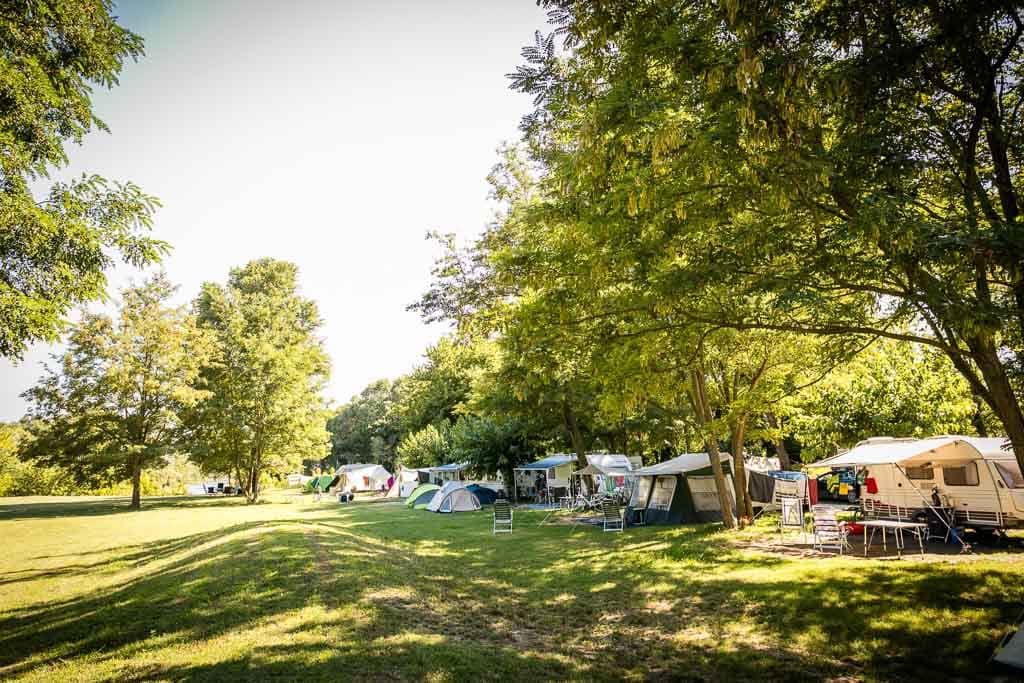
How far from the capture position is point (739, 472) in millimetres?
15477

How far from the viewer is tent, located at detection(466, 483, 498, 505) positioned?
25.6 metres

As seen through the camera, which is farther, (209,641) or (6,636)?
(6,636)

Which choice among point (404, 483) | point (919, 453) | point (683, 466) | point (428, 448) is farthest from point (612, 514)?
point (404, 483)

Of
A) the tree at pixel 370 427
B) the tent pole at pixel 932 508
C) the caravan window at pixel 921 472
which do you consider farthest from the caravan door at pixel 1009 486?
the tree at pixel 370 427

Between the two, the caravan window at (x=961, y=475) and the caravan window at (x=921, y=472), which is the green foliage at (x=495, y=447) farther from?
the caravan window at (x=961, y=475)

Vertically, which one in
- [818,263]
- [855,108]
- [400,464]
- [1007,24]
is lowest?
[400,464]

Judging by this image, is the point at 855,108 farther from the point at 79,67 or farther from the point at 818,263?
the point at 79,67

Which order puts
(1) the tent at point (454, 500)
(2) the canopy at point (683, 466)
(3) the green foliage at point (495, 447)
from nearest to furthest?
(2) the canopy at point (683, 466) < (1) the tent at point (454, 500) < (3) the green foliage at point (495, 447)

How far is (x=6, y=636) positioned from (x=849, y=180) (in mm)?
11352

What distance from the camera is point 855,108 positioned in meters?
4.55

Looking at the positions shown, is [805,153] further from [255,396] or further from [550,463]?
[255,396]

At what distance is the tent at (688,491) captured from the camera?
16.4m

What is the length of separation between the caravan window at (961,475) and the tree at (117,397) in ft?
102

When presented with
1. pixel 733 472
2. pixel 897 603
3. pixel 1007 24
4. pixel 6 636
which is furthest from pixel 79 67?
pixel 733 472
